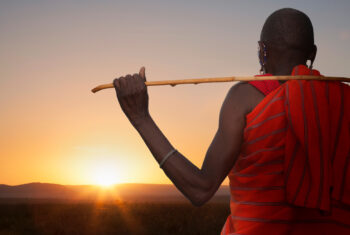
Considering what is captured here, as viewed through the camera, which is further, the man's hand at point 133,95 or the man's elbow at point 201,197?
the man's hand at point 133,95

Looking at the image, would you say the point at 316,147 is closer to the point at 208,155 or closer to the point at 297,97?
the point at 297,97

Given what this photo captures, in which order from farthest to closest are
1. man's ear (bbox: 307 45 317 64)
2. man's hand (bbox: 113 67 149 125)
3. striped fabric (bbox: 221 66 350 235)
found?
man's ear (bbox: 307 45 317 64), man's hand (bbox: 113 67 149 125), striped fabric (bbox: 221 66 350 235)

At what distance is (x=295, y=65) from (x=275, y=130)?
66 centimetres

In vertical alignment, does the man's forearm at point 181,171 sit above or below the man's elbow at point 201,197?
above

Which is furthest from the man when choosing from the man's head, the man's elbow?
the man's head

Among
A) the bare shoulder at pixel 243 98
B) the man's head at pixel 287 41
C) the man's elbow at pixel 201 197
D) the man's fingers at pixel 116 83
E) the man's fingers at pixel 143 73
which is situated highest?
the man's head at pixel 287 41

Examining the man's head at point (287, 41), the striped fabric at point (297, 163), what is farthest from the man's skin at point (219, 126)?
the striped fabric at point (297, 163)

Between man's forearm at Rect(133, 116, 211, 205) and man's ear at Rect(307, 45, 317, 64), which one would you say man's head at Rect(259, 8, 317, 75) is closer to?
man's ear at Rect(307, 45, 317, 64)

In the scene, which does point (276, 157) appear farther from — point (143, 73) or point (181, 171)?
point (143, 73)

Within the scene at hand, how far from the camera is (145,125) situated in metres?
3.23

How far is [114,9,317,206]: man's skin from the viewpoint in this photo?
3.03 m

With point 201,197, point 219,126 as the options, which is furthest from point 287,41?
point 201,197

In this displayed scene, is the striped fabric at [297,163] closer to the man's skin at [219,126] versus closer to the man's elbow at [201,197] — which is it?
the man's skin at [219,126]

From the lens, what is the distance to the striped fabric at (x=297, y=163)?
288cm
